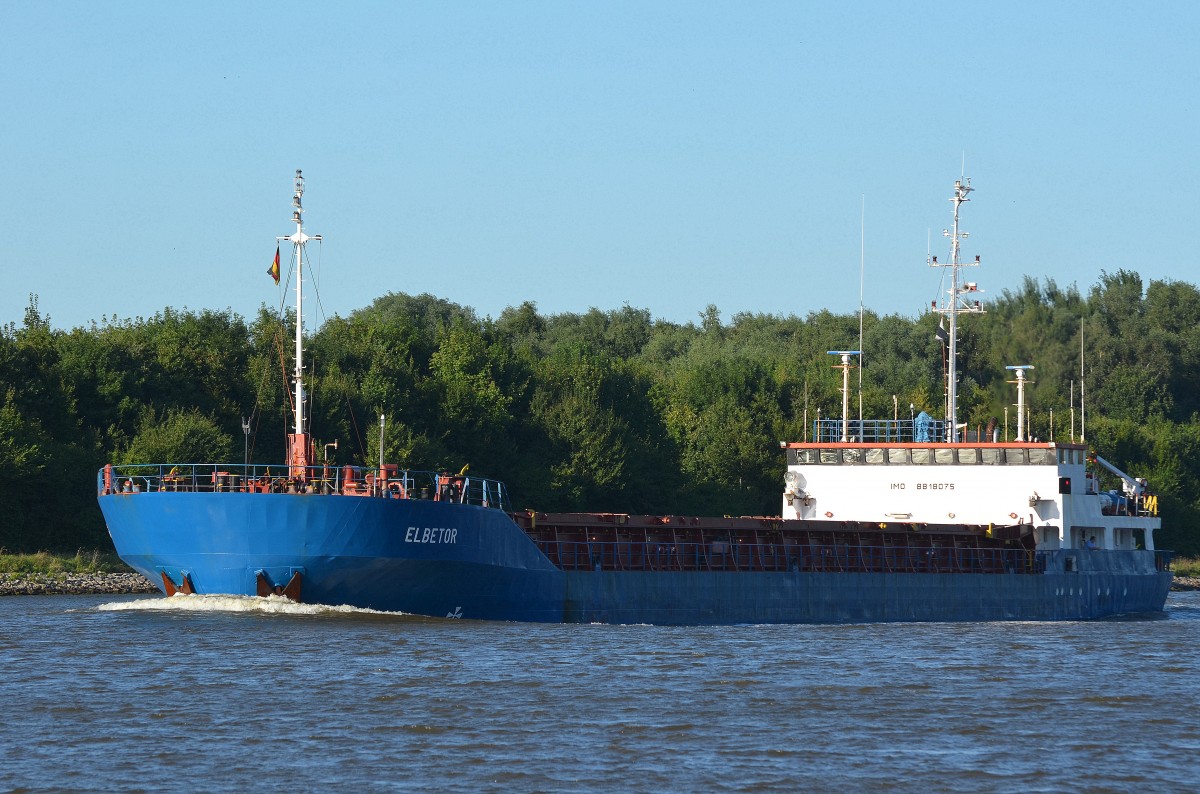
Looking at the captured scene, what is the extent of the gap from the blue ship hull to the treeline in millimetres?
13189

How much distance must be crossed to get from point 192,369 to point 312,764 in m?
46.7

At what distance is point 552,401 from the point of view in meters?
72.7

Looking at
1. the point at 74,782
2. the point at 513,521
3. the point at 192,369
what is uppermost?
the point at 192,369

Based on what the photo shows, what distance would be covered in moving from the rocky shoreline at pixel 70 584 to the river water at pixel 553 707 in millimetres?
12518

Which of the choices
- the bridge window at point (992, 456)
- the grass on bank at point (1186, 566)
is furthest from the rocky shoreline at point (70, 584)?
the grass on bank at point (1186, 566)

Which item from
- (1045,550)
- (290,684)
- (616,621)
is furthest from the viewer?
(1045,550)

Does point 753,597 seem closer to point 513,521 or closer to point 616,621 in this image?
point 616,621

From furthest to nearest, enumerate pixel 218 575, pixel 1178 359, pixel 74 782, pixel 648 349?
Answer: 1. pixel 648 349
2. pixel 1178 359
3. pixel 218 575
4. pixel 74 782

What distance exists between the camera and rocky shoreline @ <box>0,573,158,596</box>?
4737 centimetres

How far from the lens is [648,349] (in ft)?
410

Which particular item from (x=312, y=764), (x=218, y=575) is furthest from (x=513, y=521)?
(x=312, y=764)

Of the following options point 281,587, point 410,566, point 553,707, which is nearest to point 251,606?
point 281,587

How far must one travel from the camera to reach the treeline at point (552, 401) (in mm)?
54781

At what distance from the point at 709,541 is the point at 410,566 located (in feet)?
36.2
